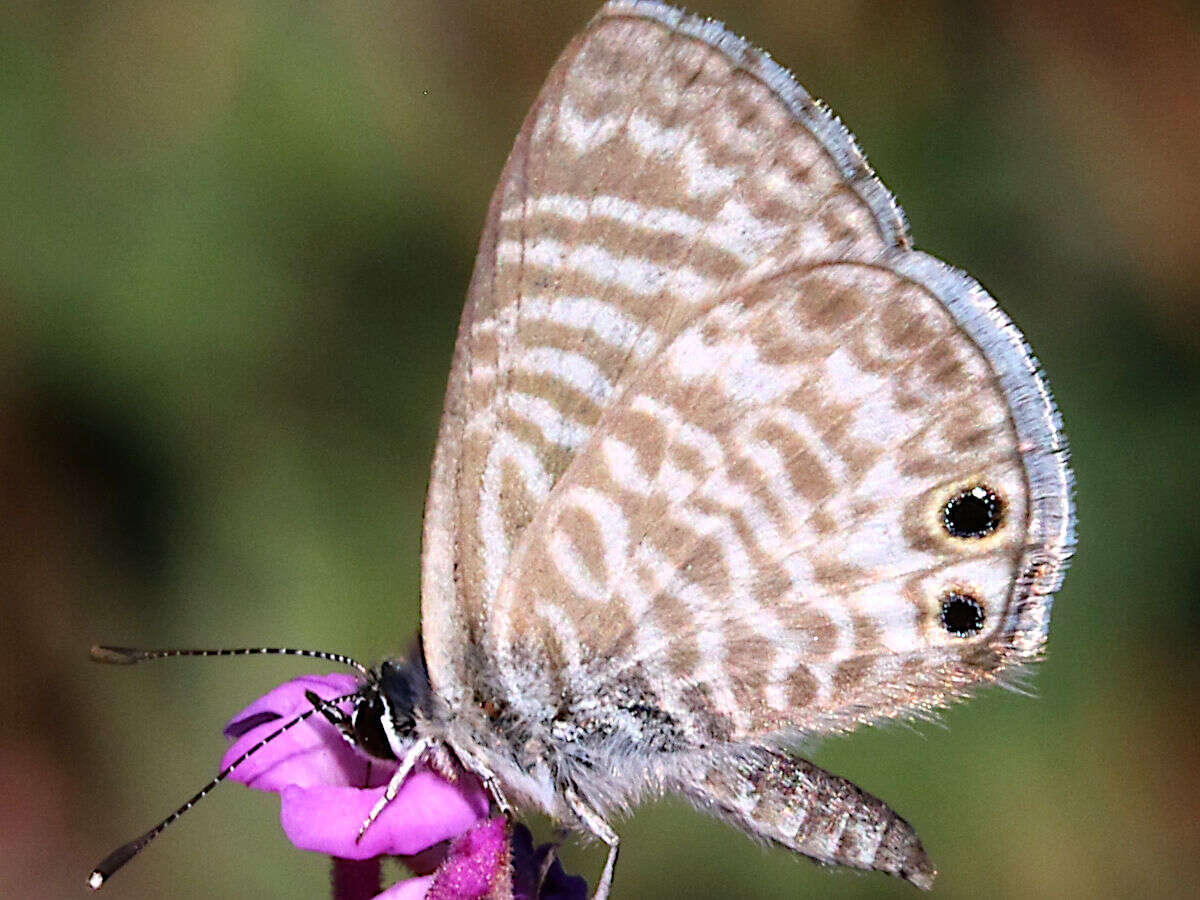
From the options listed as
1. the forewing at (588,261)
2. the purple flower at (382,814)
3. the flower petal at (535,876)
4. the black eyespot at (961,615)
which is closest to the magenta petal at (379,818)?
the purple flower at (382,814)

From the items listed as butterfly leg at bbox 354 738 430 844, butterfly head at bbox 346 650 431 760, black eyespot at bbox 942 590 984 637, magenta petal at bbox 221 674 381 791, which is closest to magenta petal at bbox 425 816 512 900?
butterfly leg at bbox 354 738 430 844

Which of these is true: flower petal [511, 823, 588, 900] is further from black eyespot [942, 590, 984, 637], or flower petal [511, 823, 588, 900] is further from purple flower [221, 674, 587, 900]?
black eyespot [942, 590, 984, 637]

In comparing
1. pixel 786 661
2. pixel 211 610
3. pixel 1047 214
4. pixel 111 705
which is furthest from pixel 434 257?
pixel 786 661

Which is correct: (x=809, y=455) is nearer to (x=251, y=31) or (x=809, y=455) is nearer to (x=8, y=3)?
(x=251, y=31)

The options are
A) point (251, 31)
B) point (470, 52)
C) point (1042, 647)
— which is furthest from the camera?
point (470, 52)

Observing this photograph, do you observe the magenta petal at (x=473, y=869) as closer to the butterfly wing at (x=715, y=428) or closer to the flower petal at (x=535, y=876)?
the flower petal at (x=535, y=876)

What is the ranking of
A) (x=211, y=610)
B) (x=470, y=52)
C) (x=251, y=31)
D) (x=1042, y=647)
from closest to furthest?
(x=1042, y=647) → (x=211, y=610) → (x=251, y=31) → (x=470, y=52)
